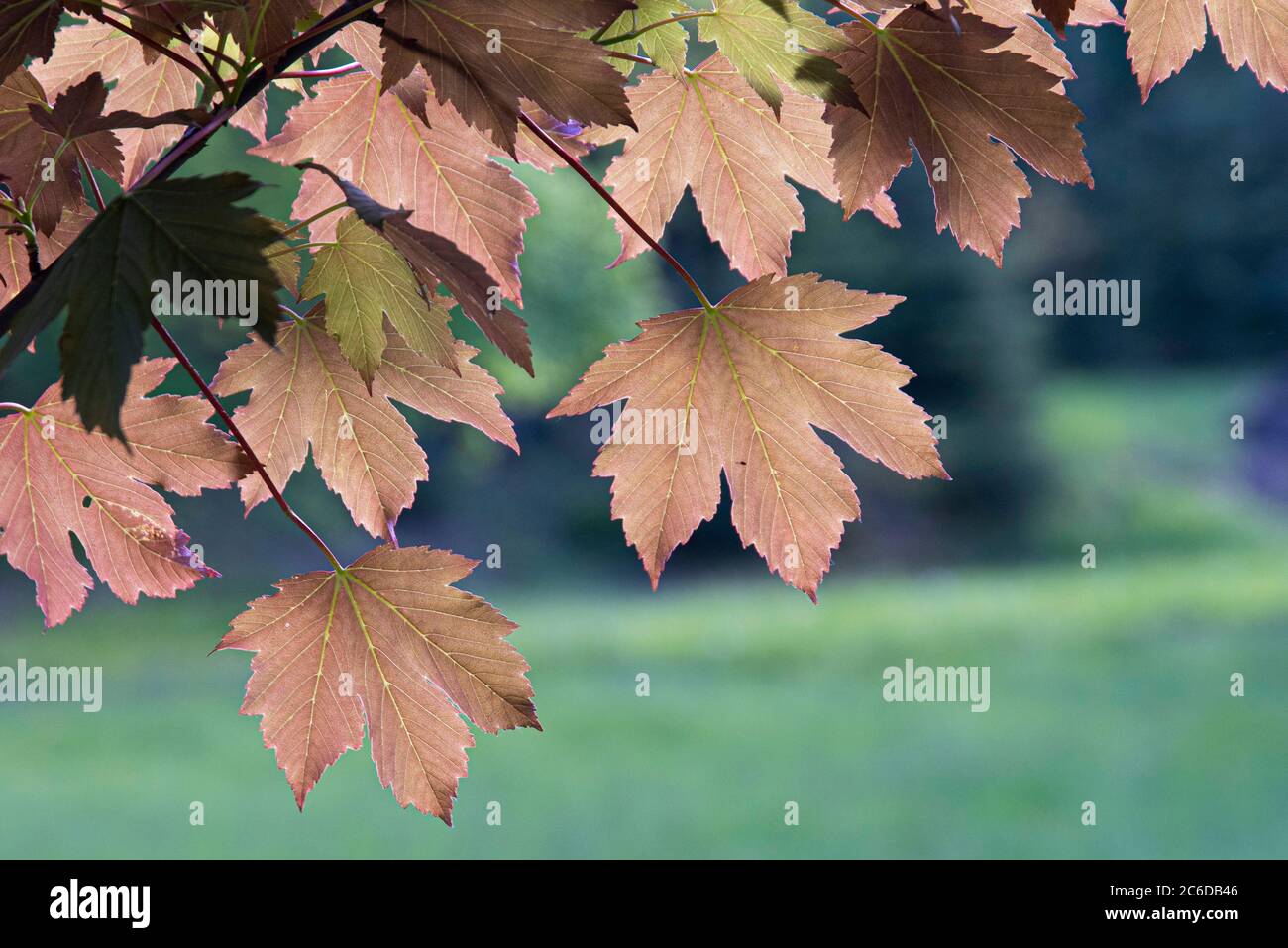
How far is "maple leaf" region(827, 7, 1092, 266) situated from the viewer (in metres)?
0.53

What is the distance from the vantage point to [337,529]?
7027mm

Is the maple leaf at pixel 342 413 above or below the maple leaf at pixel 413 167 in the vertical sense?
below

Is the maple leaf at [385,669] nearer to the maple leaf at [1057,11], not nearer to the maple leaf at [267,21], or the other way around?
the maple leaf at [267,21]

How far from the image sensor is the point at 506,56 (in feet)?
1.47

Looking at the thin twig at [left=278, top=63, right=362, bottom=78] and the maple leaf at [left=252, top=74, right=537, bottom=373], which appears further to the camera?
the maple leaf at [left=252, top=74, right=537, bottom=373]

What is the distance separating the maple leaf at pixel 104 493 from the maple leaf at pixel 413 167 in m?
0.14

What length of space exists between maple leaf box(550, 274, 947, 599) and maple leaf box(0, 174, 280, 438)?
22 cm

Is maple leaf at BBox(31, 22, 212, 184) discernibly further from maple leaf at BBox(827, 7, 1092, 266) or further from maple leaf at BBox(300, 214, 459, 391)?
maple leaf at BBox(827, 7, 1092, 266)

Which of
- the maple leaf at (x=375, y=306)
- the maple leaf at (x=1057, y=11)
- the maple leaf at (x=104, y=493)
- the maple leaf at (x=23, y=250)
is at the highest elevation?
the maple leaf at (x=1057, y=11)

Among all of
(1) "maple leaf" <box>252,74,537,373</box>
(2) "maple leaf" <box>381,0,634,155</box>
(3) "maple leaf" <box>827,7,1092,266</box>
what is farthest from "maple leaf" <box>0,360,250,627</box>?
(3) "maple leaf" <box>827,7,1092,266</box>

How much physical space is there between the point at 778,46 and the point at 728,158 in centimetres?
17

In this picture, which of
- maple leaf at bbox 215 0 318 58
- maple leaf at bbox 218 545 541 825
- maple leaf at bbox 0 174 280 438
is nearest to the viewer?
maple leaf at bbox 0 174 280 438

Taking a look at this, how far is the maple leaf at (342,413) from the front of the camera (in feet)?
2.05

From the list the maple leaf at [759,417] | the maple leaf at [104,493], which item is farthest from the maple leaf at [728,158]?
the maple leaf at [104,493]
